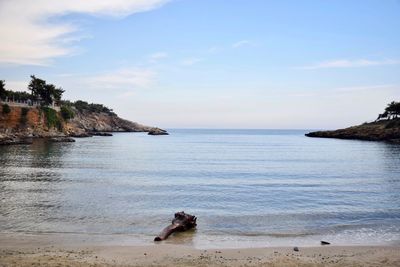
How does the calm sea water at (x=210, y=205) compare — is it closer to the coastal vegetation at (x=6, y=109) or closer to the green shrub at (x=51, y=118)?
the coastal vegetation at (x=6, y=109)

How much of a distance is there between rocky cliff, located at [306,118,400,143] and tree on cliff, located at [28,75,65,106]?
11641 cm

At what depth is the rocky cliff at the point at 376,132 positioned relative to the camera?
5212 inches

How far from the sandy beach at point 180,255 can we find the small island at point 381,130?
121262 millimetres

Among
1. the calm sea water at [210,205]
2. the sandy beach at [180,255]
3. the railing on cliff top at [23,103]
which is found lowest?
the calm sea water at [210,205]

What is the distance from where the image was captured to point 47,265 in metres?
13.0

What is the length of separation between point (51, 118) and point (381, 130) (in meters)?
119

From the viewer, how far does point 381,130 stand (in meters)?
140

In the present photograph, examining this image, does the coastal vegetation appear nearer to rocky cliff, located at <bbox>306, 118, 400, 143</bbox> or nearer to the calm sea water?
the calm sea water

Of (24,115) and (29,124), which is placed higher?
(24,115)

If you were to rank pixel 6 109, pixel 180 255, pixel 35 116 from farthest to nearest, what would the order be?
pixel 35 116, pixel 6 109, pixel 180 255

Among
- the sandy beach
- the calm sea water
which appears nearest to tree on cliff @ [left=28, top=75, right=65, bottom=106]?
the calm sea water

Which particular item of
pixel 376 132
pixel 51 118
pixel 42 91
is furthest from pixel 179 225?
pixel 376 132

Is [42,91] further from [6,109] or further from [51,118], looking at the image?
[6,109]

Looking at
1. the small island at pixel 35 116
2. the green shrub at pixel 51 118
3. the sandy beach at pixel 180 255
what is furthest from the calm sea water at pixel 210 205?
the green shrub at pixel 51 118
